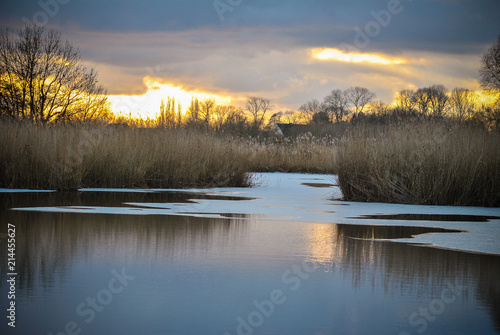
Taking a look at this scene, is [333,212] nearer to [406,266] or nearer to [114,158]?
[406,266]

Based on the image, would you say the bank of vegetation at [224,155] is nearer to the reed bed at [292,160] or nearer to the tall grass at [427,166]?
the tall grass at [427,166]

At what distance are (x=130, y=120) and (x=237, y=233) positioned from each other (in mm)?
10635

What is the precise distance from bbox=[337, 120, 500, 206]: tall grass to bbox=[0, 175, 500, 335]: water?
10.9 feet

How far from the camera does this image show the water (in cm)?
328

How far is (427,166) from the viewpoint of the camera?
34.5 ft

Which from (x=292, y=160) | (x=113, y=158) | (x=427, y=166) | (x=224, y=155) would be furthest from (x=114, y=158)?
(x=292, y=160)

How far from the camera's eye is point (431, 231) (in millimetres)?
7039

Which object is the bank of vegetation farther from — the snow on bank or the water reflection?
the water reflection

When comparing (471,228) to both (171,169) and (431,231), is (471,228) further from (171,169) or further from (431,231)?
→ (171,169)

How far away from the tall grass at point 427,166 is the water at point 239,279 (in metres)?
3.31

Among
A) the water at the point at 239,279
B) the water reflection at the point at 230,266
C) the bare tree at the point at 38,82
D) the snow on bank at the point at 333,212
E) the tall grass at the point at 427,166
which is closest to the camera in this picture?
the water at the point at 239,279

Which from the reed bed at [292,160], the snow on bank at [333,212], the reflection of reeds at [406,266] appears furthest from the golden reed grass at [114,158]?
the reed bed at [292,160]

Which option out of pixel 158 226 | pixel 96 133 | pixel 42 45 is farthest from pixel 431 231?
pixel 42 45

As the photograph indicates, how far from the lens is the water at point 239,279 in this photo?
10.8 ft
